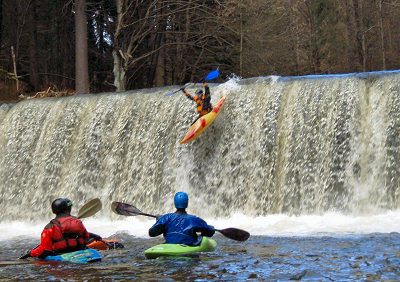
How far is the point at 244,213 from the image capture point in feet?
45.4

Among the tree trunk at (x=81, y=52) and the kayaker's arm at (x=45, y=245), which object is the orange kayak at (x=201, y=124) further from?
the tree trunk at (x=81, y=52)

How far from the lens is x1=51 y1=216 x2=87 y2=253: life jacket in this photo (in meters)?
8.63

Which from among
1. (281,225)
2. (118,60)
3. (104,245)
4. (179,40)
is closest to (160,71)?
(179,40)

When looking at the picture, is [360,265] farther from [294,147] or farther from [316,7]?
[316,7]

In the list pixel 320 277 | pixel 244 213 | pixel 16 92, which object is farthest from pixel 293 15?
pixel 320 277

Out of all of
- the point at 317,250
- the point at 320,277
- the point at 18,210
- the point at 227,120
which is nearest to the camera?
the point at 320,277

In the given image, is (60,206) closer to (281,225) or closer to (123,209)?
(123,209)

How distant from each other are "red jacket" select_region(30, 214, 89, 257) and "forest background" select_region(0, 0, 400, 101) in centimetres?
1521

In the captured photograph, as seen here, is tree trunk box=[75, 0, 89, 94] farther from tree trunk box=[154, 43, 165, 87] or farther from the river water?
the river water

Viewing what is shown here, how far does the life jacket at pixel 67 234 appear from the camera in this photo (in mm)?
8633

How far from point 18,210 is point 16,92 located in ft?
33.0

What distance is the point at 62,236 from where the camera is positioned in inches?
343

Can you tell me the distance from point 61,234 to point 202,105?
6408mm

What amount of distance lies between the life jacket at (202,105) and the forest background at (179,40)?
31.5 ft
